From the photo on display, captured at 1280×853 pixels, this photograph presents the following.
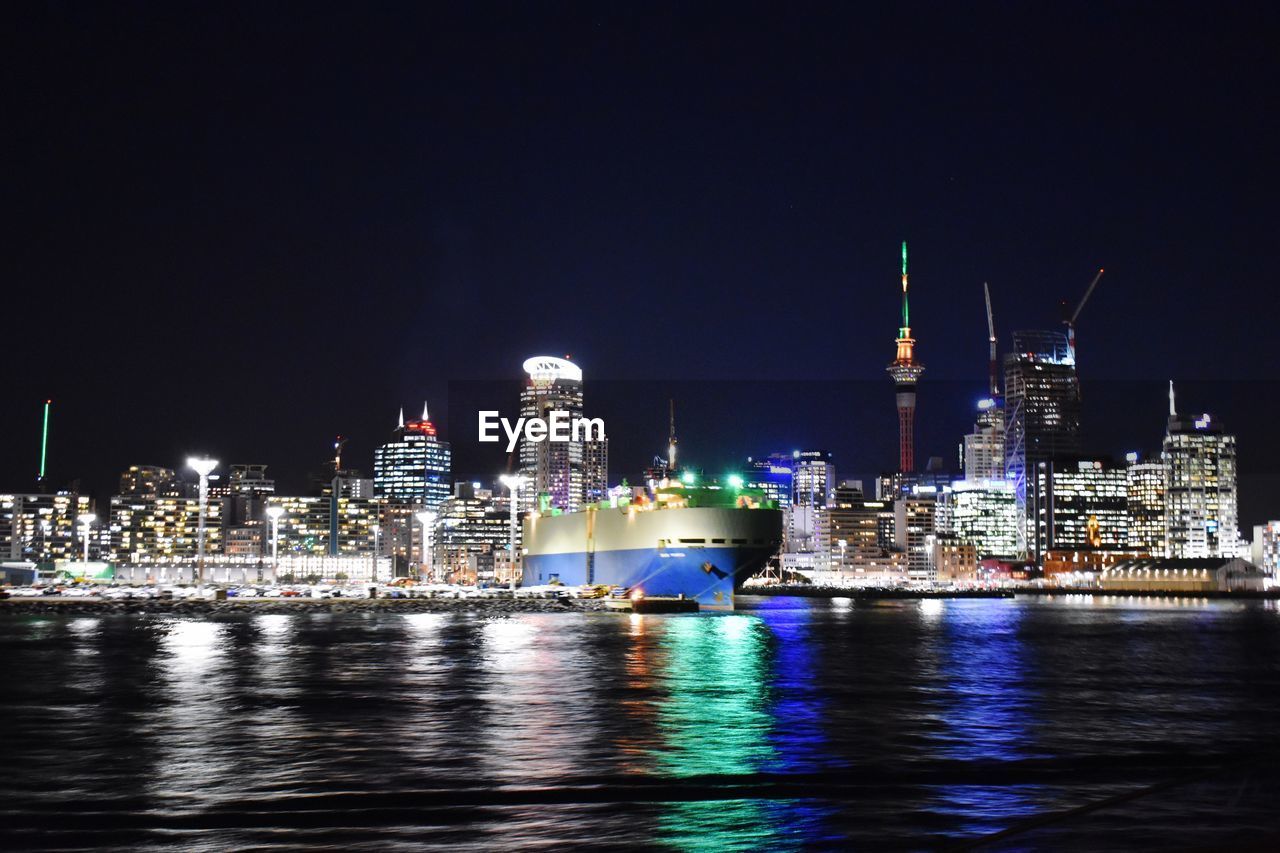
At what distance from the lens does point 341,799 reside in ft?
69.4

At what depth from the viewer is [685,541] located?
111 meters

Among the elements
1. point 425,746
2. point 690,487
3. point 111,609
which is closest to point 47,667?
point 425,746

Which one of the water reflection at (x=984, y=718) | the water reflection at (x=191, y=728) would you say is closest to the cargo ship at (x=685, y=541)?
the water reflection at (x=984, y=718)

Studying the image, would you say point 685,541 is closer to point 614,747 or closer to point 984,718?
point 984,718

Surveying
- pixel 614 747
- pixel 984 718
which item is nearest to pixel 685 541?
pixel 984 718

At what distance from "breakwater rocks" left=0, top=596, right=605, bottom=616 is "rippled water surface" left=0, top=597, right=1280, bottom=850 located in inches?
1705

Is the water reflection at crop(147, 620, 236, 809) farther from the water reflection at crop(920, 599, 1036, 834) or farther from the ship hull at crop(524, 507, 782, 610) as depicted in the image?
the ship hull at crop(524, 507, 782, 610)

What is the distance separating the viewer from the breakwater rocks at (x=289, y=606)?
99.2 meters

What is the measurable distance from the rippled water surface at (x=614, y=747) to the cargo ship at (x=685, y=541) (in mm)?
52298

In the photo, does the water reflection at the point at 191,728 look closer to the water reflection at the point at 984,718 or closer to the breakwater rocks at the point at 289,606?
the water reflection at the point at 984,718

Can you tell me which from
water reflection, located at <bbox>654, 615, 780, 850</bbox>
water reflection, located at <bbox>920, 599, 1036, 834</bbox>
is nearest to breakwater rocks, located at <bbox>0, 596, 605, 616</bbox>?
water reflection, located at <bbox>920, 599, 1036, 834</bbox>

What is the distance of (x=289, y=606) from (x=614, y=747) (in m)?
83.7

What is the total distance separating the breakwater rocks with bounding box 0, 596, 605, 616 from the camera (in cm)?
9925

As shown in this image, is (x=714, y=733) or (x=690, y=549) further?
(x=690, y=549)
